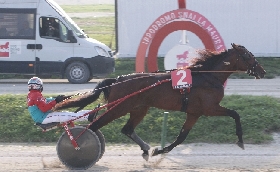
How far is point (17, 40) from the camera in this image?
751 inches

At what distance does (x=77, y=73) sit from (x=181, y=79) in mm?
10408

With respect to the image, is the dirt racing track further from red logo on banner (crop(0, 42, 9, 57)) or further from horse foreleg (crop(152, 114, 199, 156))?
red logo on banner (crop(0, 42, 9, 57))

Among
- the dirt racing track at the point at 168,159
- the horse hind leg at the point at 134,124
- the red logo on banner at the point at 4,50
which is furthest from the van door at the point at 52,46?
the horse hind leg at the point at 134,124

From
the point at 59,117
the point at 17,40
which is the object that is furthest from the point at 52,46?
the point at 59,117

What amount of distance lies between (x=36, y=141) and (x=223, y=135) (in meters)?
3.32

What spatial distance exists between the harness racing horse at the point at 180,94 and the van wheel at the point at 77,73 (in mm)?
9679

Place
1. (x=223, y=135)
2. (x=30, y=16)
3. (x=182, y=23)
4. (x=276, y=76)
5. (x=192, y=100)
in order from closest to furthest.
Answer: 1. (x=192, y=100)
2. (x=223, y=135)
3. (x=182, y=23)
4. (x=30, y=16)
5. (x=276, y=76)

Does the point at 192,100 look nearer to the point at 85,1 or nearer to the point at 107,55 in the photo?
the point at 107,55

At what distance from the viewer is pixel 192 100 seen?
9.33 meters

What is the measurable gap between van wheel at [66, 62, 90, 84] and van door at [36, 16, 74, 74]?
0.28 meters

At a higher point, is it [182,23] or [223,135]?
[182,23]

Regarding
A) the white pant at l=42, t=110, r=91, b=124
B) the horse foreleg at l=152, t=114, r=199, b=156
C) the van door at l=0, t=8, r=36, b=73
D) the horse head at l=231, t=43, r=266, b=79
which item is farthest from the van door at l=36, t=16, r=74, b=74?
the horse head at l=231, t=43, r=266, b=79

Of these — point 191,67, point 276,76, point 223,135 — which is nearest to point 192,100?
point 191,67

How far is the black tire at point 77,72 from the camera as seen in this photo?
1930 centimetres
